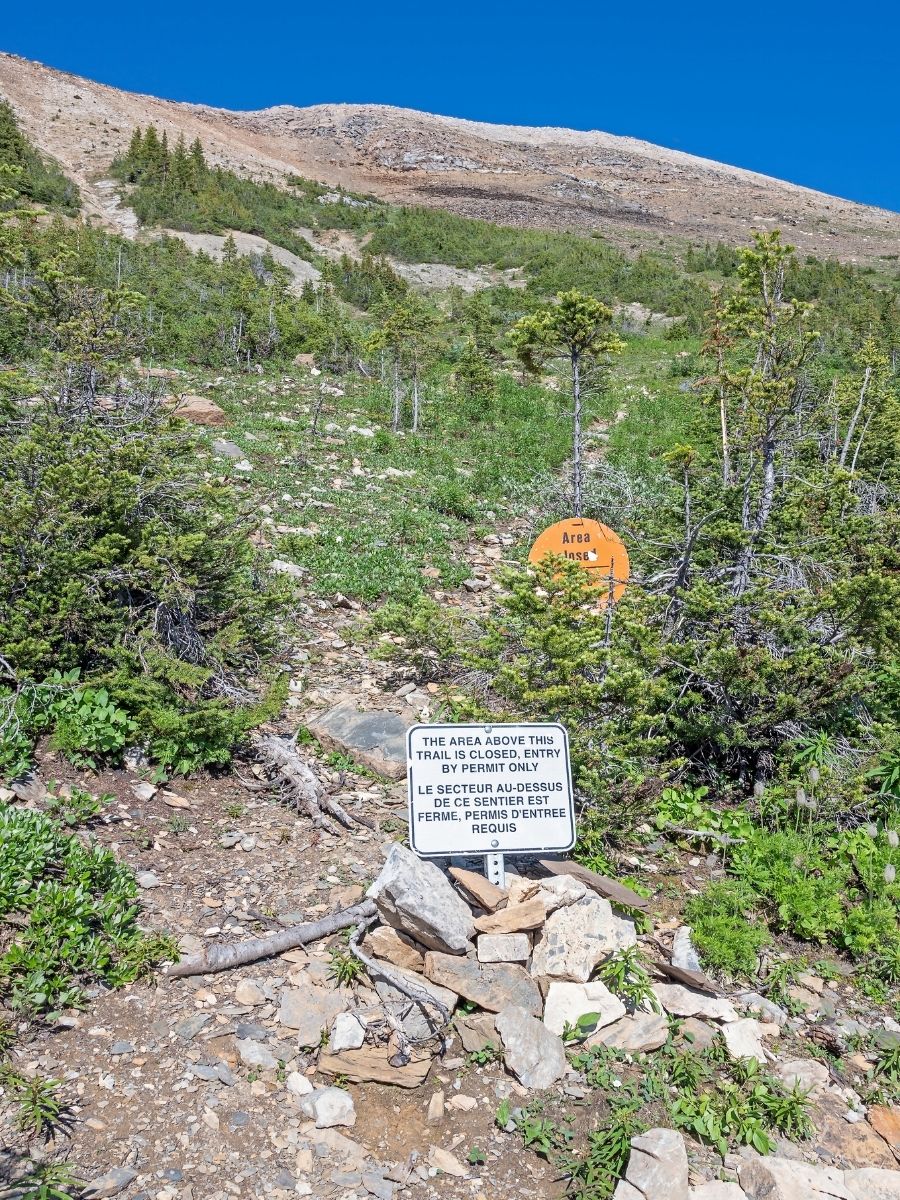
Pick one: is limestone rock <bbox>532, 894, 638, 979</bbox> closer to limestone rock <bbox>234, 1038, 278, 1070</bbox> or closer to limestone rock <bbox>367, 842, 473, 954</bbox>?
limestone rock <bbox>367, 842, 473, 954</bbox>

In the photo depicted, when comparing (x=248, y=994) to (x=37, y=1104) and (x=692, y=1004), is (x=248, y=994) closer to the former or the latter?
(x=37, y=1104)

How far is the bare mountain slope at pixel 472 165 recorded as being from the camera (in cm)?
5544

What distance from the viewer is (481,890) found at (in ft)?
13.6

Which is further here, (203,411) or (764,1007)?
(203,411)

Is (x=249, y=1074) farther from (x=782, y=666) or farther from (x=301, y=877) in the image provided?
(x=782, y=666)

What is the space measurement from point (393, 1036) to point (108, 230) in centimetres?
3801

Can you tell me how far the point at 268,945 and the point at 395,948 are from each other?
25.5 inches

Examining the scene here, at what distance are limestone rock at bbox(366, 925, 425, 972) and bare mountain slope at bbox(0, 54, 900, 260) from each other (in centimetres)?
4100

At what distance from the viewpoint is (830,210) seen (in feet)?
250

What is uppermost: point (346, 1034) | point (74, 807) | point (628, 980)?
point (74, 807)

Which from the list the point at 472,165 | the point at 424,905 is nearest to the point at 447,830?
the point at 424,905

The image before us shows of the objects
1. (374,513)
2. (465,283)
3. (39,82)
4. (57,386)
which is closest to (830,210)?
(465,283)

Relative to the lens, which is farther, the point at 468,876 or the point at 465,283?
the point at 465,283

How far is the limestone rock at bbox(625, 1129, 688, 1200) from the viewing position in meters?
2.95
